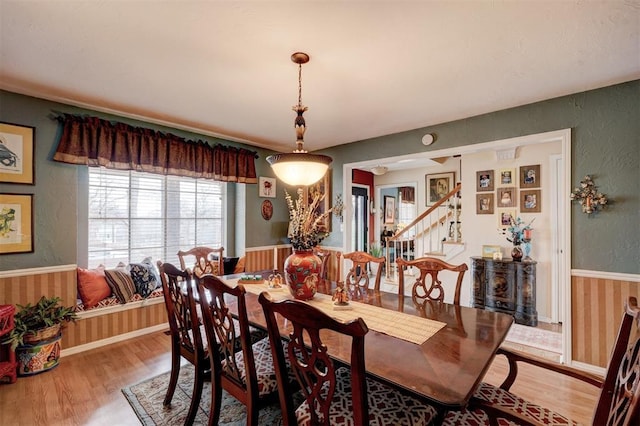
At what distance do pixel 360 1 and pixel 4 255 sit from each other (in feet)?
11.1

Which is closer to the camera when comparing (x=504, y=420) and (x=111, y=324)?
(x=504, y=420)

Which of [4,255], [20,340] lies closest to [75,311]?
[20,340]

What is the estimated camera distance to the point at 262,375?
1577mm

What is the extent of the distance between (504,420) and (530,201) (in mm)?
3493

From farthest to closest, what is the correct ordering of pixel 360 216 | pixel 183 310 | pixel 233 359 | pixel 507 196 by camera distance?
pixel 360 216
pixel 507 196
pixel 183 310
pixel 233 359

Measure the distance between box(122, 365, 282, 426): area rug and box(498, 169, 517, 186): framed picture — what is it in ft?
12.8

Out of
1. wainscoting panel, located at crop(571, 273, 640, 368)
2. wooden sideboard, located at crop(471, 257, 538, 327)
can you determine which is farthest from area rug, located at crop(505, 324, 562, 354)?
wainscoting panel, located at crop(571, 273, 640, 368)

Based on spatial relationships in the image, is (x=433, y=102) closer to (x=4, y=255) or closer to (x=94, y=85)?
(x=94, y=85)

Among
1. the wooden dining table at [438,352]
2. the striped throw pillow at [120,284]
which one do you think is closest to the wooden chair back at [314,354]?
the wooden dining table at [438,352]

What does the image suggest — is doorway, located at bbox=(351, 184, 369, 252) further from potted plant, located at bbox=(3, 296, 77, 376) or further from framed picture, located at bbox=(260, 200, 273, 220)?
potted plant, located at bbox=(3, 296, 77, 376)

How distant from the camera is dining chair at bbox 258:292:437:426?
0.96 metres

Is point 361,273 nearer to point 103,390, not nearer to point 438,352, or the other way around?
point 438,352

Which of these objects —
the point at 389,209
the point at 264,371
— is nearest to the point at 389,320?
the point at 264,371

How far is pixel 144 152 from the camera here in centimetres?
326
